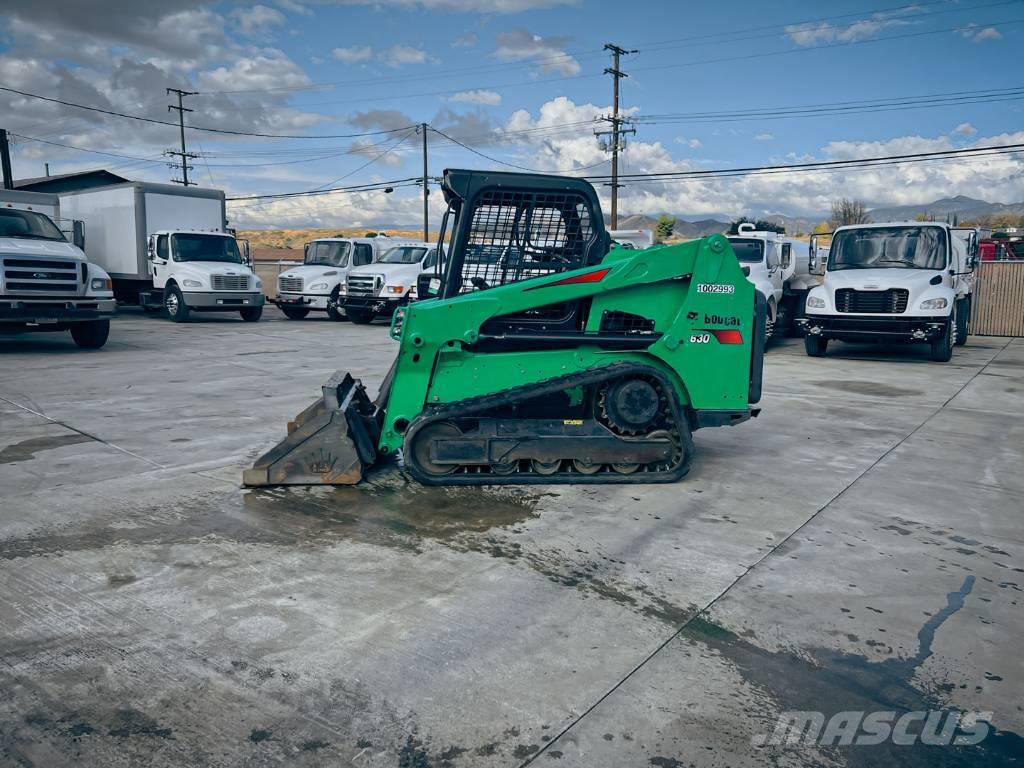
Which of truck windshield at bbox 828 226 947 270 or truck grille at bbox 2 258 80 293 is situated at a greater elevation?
truck windshield at bbox 828 226 947 270

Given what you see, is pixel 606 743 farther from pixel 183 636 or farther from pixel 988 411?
pixel 988 411

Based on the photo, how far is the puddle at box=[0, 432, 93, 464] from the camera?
6.14 m

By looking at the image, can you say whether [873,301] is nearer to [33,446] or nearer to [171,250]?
[33,446]

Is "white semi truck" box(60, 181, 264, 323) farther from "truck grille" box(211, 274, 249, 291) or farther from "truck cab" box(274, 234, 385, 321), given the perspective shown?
"truck cab" box(274, 234, 385, 321)

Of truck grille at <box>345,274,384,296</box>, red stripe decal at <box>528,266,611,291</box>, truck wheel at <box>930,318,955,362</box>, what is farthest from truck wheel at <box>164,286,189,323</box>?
truck wheel at <box>930,318,955,362</box>

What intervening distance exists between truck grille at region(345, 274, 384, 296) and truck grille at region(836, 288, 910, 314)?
1035 cm

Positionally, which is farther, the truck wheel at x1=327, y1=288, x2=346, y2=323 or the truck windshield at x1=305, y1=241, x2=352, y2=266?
the truck windshield at x1=305, y1=241, x2=352, y2=266

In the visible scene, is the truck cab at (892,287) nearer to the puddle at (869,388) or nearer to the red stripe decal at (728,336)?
the puddle at (869,388)

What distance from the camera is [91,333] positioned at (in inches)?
521

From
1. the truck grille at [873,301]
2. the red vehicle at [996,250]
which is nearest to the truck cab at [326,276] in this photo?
the truck grille at [873,301]

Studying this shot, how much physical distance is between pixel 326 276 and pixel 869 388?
47.5 feet

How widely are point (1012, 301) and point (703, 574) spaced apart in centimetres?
1822

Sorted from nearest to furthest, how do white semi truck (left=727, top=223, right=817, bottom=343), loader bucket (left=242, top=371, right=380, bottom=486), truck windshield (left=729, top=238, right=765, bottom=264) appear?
1. loader bucket (left=242, top=371, right=380, bottom=486)
2. white semi truck (left=727, top=223, right=817, bottom=343)
3. truck windshield (left=729, top=238, right=765, bottom=264)

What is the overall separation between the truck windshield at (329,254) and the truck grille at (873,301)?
1274 cm
